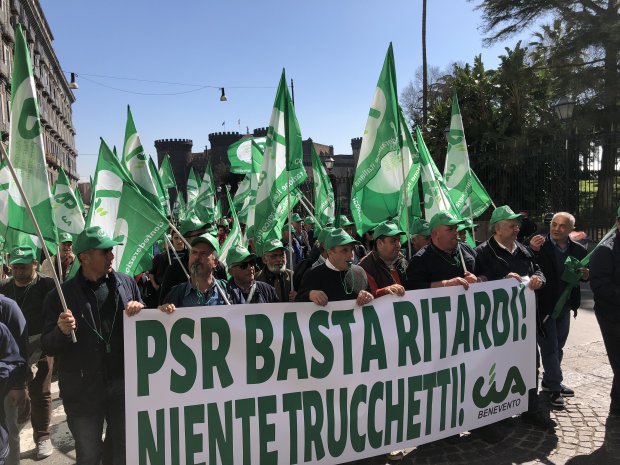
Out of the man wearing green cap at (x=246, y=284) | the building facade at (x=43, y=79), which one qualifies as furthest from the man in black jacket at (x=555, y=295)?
the building facade at (x=43, y=79)

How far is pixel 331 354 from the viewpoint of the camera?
11.5ft

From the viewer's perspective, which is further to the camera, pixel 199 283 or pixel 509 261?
pixel 509 261

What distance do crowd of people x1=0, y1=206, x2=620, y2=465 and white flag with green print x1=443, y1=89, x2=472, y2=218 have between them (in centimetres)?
195

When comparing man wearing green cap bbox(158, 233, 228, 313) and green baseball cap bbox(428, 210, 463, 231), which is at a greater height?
green baseball cap bbox(428, 210, 463, 231)

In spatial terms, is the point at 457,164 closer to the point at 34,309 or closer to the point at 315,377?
the point at 315,377

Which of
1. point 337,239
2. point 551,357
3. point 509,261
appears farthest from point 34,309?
point 551,357

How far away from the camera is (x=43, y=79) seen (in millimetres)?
50594

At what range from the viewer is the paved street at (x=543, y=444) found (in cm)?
375

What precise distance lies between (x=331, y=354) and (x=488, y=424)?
62.2 inches

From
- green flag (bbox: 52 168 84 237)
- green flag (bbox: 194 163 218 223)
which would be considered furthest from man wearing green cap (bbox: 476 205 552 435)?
green flag (bbox: 194 163 218 223)

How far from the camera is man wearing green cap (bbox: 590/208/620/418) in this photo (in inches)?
163

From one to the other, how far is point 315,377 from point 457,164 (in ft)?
14.3

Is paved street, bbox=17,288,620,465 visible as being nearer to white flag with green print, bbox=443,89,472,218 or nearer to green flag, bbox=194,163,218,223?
white flag with green print, bbox=443,89,472,218

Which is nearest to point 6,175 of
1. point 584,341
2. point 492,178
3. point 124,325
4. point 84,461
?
Answer: point 124,325
